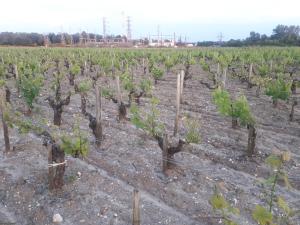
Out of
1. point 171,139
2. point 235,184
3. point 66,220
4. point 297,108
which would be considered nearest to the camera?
point 66,220

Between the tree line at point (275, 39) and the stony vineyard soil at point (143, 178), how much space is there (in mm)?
54480

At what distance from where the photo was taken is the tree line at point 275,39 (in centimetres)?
6033

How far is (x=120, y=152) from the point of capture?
7961 mm

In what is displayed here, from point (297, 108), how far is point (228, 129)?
3.78 m

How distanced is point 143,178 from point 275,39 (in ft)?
234

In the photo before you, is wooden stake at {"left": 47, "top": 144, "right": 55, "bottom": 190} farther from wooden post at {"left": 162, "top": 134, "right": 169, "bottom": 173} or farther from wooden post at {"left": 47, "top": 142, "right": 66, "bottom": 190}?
wooden post at {"left": 162, "top": 134, "right": 169, "bottom": 173}

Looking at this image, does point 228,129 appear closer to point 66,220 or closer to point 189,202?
point 189,202

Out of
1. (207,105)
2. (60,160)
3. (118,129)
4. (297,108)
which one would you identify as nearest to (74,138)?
(60,160)

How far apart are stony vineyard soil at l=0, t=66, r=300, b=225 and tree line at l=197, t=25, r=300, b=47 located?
5448cm

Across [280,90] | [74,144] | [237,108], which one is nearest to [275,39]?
[280,90]

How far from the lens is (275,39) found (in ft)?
237

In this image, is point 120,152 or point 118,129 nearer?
point 120,152

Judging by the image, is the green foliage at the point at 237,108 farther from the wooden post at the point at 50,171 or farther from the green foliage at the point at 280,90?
the wooden post at the point at 50,171

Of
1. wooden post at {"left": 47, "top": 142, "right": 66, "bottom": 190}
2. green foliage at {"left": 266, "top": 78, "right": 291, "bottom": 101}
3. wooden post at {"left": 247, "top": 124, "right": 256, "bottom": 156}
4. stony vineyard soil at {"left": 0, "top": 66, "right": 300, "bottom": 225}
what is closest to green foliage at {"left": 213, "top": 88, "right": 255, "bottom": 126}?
wooden post at {"left": 247, "top": 124, "right": 256, "bottom": 156}
